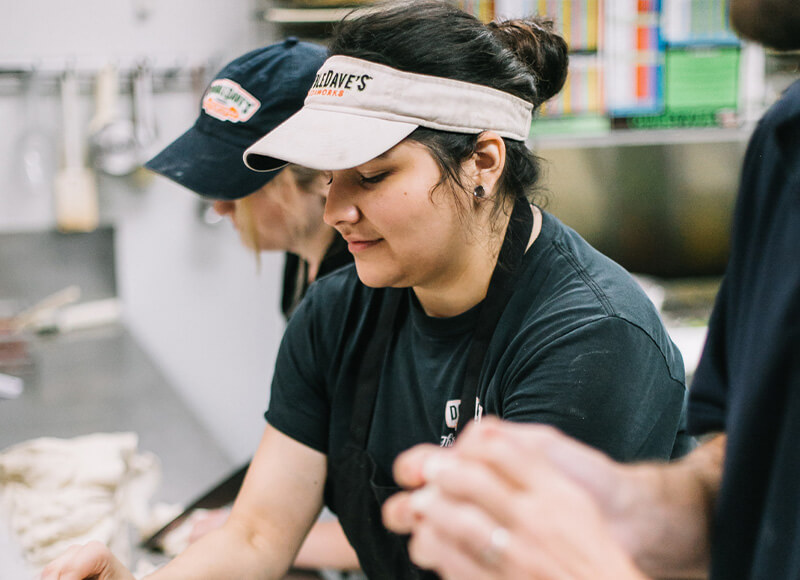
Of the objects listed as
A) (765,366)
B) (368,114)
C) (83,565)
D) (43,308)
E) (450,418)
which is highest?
(368,114)

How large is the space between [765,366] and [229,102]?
43.7 inches

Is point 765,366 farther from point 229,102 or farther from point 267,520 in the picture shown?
point 229,102

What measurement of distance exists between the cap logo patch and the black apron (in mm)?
434

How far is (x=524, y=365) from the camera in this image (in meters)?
1.04

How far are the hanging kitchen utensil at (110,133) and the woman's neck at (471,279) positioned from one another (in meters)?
1.85

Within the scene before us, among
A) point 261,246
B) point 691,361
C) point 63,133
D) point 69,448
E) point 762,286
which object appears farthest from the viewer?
point 63,133

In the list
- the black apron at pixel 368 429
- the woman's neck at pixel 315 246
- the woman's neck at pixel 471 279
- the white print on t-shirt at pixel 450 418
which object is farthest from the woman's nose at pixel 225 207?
the white print on t-shirt at pixel 450 418

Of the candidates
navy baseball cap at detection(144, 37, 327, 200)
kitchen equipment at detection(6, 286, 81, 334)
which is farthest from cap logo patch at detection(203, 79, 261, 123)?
kitchen equipment at detection(6, 286, 81, 334)

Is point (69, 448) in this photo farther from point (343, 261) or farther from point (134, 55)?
point (134, 55)

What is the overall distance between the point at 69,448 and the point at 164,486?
315 mm

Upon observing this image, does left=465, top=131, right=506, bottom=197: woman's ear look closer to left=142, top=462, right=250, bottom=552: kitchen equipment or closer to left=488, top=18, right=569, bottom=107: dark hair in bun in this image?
left=488, top=18, right=569, bottom=107: dark hair in bun

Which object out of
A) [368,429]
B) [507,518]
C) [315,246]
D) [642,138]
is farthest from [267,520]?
[642,138]

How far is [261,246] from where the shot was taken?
1.66 meters

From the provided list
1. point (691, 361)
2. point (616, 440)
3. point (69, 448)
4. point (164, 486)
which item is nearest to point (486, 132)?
point (616, 440)
